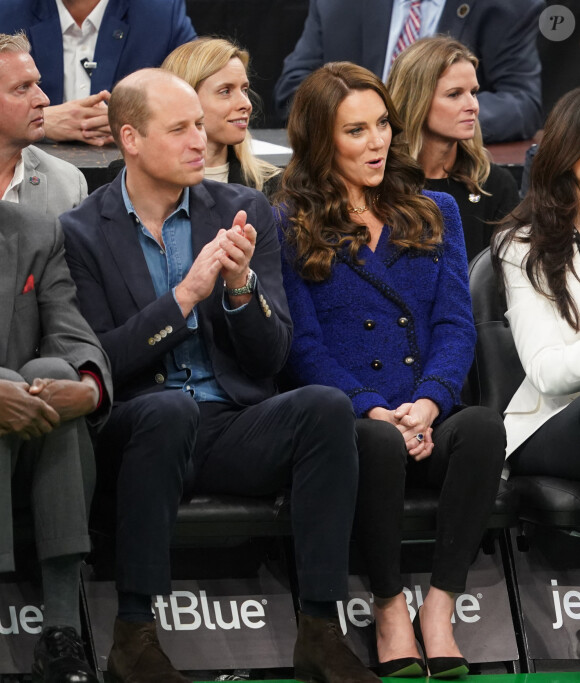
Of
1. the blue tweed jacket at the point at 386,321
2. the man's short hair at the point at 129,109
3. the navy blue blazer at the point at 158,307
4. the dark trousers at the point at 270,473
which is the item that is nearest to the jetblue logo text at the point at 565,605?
the blue tweed jacket at the point at 386,321

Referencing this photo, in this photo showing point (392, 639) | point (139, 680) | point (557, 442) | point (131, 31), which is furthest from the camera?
point (131, 31)

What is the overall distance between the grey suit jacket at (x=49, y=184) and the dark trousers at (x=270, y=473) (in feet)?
3.06

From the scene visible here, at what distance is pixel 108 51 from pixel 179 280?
205 cm

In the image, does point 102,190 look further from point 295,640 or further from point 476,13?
point 476,13

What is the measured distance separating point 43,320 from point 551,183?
1.48 meters

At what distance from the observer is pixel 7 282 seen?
3369mm

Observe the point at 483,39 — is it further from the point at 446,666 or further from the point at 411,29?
the point at 446,666

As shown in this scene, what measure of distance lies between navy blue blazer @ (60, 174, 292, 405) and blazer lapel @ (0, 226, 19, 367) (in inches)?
6.8

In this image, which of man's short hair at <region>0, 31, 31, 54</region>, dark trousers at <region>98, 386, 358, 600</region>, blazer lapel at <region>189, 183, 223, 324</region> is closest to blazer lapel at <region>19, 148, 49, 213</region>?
man's short hair at <region>0, 31, 31, 54</region>

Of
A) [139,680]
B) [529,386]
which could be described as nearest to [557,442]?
[529,386]

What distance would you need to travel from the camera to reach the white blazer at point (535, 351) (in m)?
3.52

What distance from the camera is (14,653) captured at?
3389mm

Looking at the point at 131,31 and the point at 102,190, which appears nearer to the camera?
the point at 102,190

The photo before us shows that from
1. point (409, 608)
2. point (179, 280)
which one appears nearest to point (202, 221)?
point (179, 280)
